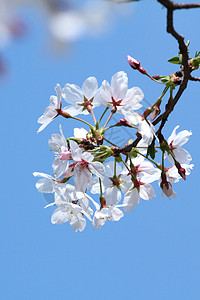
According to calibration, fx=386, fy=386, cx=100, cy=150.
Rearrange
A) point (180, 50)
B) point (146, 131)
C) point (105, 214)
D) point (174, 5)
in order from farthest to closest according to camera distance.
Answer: point (105, 214) < point (146, 131) < point (180, 50) < point (174, 5)

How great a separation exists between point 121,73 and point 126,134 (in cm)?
27

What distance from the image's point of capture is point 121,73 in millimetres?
1223

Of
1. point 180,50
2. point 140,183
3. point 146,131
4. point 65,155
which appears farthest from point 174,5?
point 140,183

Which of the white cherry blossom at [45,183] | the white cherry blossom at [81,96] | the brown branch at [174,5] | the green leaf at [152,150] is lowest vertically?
the brown branch at [174,5]

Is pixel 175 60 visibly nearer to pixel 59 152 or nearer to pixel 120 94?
pixel 120 94

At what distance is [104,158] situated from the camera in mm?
1148

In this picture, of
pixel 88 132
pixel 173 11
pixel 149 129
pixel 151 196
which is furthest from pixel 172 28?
pixel 151 196

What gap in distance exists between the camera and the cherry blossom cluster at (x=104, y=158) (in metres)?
1.13

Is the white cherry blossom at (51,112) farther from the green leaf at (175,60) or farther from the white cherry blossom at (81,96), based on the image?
the green leaf at (175,60)

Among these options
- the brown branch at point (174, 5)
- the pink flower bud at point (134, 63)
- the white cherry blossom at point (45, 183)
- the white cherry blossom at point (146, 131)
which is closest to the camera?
the brown branch at point (174, 5)

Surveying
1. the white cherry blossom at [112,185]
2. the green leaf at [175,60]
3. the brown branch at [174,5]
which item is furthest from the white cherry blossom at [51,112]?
the brown branch at [174,5]

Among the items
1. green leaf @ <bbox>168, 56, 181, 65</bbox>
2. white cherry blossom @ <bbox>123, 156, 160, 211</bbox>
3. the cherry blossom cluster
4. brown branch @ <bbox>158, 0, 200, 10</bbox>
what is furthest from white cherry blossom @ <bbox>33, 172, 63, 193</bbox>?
brown branch @ <bbox>158, 0, 200, 10</bbox>

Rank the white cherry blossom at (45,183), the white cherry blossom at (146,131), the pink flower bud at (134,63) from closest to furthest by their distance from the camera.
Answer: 1. the white cherry blossom at (146,131)
2. the pink flower bud at (134,63)
3. the white cherry blossom at (45,183)

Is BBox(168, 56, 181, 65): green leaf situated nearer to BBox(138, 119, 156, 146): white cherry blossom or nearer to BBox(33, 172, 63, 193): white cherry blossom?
BBox(138, 119, 156, 146): white cherry blossom
